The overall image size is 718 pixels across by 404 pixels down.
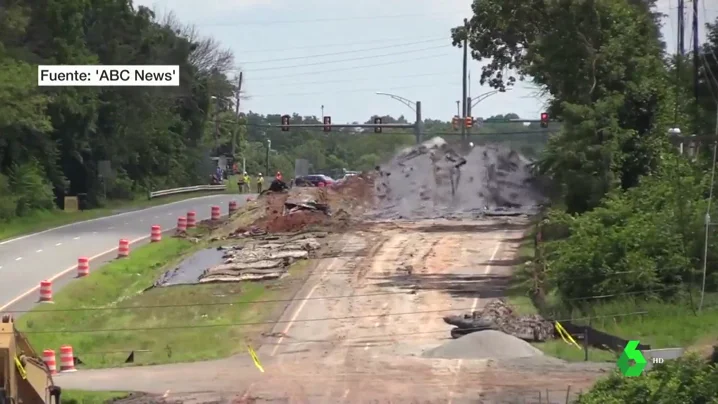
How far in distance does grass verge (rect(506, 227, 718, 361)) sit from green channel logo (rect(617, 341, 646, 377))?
10190mm

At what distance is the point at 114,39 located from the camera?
8581cm

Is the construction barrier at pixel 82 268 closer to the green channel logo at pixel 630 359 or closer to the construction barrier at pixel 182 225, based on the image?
the construction barrier at pixel 182 225

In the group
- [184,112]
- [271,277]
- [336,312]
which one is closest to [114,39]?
[184,112]

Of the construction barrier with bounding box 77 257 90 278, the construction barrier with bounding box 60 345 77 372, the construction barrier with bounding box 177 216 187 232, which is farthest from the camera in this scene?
the construction barrier with bounding box 177 216 187 232

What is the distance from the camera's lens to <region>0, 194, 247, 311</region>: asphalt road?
1816 inches

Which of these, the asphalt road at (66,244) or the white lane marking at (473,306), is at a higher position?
the asphalt road at (66,244)

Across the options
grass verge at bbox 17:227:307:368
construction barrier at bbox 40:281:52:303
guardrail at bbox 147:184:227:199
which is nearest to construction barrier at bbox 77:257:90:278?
grass verge at bbox 17:227:307:368

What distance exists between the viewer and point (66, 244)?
5575 cm

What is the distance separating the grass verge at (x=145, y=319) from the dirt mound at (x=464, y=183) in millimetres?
23098

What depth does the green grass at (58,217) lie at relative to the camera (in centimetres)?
6353

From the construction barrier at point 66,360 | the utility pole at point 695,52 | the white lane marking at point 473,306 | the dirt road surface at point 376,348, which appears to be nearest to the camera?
the white lane marking at point 473,306

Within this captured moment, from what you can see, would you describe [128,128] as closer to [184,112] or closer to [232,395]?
[184,112]

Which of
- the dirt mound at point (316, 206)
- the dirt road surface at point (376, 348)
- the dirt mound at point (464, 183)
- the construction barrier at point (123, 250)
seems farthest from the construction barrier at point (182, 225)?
the dirt mound at point (464, 183)

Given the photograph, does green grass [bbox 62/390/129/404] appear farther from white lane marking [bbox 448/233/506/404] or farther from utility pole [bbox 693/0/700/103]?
utility pole [bbox 693/0/700/103]
